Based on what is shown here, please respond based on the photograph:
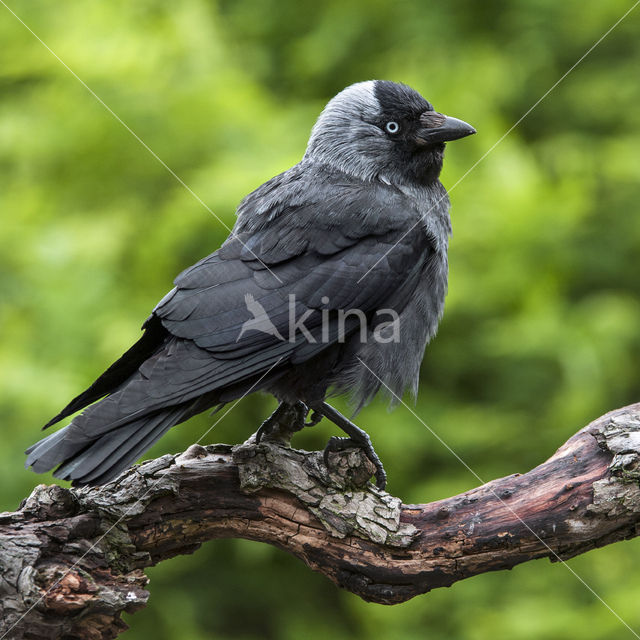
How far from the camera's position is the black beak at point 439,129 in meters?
3.88

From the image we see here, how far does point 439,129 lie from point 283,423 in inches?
59.3

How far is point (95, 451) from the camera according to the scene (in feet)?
9.86

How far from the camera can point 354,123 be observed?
412 cm

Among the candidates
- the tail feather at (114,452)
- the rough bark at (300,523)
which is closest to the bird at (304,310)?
the tail feather at (114,452)

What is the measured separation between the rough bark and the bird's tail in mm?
213

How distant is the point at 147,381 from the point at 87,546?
2.03 ft

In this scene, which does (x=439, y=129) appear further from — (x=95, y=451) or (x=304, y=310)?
(x=95, y=451)

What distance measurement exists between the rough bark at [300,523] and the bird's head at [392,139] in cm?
141

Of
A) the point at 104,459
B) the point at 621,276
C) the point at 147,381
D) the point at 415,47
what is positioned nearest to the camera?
the point at 104,459

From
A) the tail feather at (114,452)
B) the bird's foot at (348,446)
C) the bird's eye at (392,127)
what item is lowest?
A: the bird's foot at (348,446)

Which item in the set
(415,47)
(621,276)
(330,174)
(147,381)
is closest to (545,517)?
(147,381)

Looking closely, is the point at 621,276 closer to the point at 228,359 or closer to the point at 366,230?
the point at 366,230

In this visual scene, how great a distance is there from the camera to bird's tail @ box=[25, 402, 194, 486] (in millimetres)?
2938

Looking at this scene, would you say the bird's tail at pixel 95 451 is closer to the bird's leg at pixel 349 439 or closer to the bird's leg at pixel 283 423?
the bird's leg at pixel 283 423
